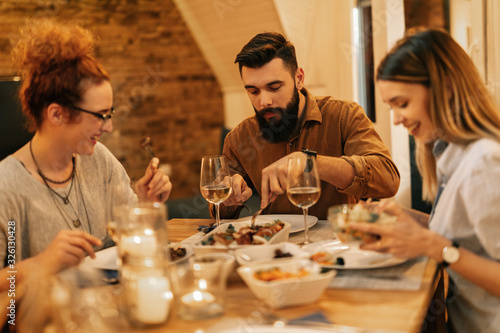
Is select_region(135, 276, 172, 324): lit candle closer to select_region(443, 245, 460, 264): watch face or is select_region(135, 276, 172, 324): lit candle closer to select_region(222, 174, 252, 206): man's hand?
select_region(443, 245, 460, 264): watch face

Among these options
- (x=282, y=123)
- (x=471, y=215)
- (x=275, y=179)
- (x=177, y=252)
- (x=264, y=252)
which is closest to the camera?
(x=471, y=215)

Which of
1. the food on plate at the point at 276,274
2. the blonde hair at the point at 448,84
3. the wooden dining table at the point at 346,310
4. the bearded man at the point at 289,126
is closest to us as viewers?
the wooden dining table at the point at 346,310

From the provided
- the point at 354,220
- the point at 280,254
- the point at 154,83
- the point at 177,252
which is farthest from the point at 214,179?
the point at 154,83

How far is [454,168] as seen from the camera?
1284 mm

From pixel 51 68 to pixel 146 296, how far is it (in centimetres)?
93

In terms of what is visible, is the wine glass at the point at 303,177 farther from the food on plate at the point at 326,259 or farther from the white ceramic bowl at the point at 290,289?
the white ceramic bowl at the point at 290,289

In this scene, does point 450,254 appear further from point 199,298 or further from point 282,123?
point 282,123

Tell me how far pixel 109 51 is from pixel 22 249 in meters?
3.53

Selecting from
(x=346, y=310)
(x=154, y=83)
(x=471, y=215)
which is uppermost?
(x=154, y=83)

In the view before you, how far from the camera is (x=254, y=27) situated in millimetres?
4500

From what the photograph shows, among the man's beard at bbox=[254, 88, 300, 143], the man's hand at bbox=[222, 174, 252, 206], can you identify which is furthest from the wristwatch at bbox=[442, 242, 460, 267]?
the man's beard at bbox=[254, 88, 300, 143]

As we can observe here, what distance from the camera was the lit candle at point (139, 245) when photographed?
1.02 metres

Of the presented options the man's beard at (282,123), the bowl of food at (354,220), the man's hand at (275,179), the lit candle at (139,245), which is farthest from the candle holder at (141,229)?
the man's beard at (282,123)

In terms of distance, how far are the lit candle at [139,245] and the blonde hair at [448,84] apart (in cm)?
74
